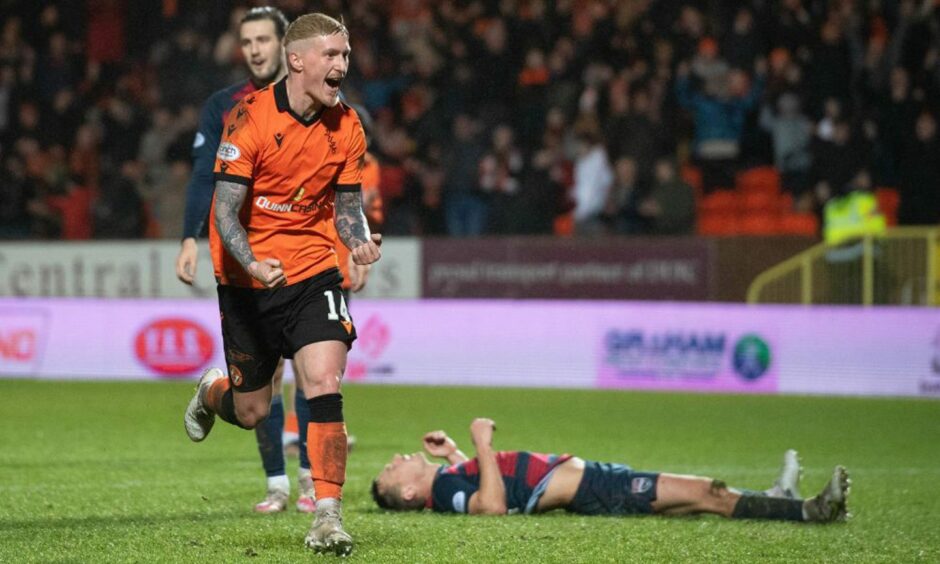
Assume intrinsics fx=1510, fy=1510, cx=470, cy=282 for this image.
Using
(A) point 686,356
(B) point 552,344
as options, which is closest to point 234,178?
(A) point 686,356

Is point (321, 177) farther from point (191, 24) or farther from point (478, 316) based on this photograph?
Answer: point (191, 24)

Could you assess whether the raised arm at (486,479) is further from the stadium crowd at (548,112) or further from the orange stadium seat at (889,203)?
the orange stadium seat at (889,203)

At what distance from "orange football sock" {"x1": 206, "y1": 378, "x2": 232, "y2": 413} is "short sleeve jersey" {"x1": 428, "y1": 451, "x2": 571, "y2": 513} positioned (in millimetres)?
1188

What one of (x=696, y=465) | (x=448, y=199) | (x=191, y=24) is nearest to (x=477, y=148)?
(x=448, y=199)

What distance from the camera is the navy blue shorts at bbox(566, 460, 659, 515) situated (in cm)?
679

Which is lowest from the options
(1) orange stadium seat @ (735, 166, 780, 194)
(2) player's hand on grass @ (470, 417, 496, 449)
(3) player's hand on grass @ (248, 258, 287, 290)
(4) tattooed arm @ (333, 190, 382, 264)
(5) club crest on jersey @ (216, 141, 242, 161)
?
(2) player's hand on grass @ (470, 417, 496, 449)

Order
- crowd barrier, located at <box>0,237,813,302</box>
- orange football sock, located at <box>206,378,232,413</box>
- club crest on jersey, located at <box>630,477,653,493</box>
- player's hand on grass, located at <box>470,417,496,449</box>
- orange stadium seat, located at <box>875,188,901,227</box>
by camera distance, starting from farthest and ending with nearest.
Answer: orange stadium seat, located at <box>875,188,901,227</box>, crowd barrier, located at <box>0,237,813,302</box>, club crest on jersey, located at <box>630,477,653,493</box>, player's hand on grass, located at <box>470,417,496,449</box>, orange football sock, located at <box>206,378,232,413</box>

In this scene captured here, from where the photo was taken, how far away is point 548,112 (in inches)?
714

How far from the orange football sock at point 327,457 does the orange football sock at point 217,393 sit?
0.61 m

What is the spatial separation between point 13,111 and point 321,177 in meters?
16.0

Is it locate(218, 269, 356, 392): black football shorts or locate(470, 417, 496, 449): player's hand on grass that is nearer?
locate(218, 269, 356, 392): black football shorts

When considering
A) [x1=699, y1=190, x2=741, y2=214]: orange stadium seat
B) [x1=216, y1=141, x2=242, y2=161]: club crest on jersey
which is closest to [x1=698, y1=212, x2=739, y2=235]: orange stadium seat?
[x1=699, y1=190, x2=741, y2=214]: orange stadium seat

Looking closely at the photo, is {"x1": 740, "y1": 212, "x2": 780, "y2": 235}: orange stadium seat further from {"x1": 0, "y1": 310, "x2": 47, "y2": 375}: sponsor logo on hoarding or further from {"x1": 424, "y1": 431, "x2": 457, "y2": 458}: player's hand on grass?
{"x1": 424, "y1": 431, "x2": 457, "y2": 458}: player's hand on grass

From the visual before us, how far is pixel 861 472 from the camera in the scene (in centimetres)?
897
